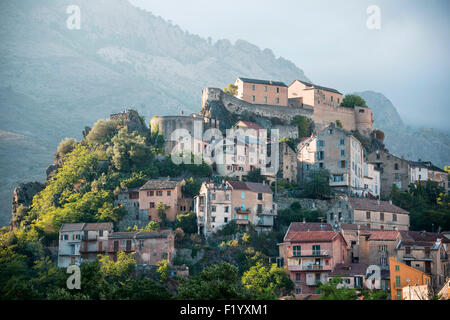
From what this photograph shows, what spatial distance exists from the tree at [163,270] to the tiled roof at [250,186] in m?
12.7

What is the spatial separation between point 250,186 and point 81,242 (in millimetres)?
18846

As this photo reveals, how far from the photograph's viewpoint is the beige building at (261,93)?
10300 cm

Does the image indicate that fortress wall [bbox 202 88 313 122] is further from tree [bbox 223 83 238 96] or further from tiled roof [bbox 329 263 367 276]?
tiled roof [bbox 329 263 367 276]

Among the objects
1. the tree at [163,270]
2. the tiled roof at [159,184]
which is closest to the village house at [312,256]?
the tree at [163,270]

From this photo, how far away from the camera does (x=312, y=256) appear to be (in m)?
66.7

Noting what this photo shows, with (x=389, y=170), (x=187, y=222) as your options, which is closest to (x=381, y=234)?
(x=187, y=222)

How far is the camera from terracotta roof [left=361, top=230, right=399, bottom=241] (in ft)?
225

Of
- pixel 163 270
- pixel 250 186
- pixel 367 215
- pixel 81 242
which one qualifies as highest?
pixel 250 186

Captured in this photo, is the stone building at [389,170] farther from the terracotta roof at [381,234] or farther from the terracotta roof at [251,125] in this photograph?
the terracotta roof at [381,234]

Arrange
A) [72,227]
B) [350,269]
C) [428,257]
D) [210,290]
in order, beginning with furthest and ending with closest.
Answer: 1. [72,227]
2. [428,257]
3. [350,269]
4. [210,290]

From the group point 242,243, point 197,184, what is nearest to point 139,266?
point 242,243

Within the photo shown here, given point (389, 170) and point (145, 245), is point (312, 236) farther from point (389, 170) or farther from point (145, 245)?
point (389, 170)
